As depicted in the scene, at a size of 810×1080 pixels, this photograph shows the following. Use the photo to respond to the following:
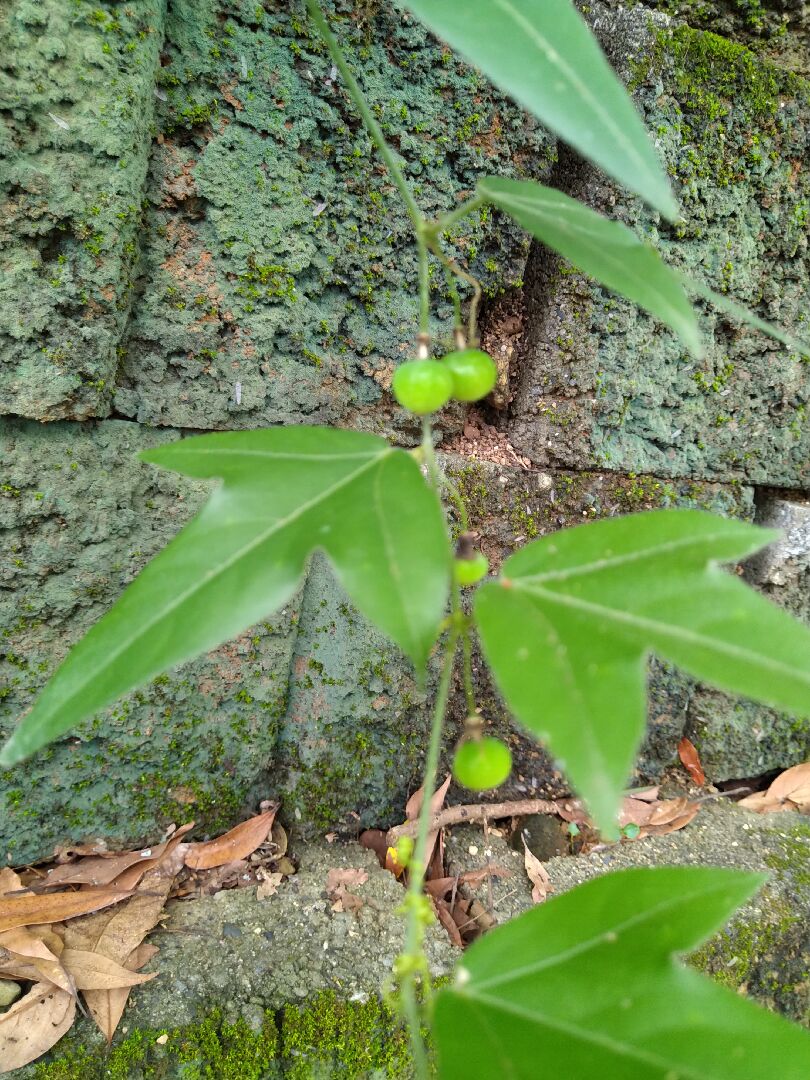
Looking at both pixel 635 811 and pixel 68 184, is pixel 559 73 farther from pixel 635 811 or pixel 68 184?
pixel 635 811

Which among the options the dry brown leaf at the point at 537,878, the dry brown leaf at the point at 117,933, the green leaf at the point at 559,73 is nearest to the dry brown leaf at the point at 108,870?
the dry brown leaf at the point at 117,933

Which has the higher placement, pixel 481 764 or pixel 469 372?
pixel 469 372

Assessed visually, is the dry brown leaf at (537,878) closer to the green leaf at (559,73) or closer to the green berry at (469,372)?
the green berry at (469,372)

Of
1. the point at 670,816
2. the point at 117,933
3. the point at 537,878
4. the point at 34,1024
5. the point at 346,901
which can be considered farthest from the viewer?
the point at 670,816

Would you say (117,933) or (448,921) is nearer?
(117,933)

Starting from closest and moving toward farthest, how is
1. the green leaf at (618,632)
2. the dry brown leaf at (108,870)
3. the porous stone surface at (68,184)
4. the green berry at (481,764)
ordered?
the green leaf at (618,632), the green berry at (481,764), the porous stone surface at (68,184), the dry brown leaf at (108,870)

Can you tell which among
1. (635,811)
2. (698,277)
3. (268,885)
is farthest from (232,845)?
(698,277)
